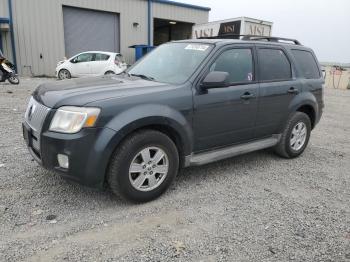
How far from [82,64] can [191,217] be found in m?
14.5

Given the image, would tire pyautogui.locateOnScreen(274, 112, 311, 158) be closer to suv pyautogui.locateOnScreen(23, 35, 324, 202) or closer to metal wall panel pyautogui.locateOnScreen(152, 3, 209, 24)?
suv pyautogui.locateOnScreen(23, 35, 324, 202)

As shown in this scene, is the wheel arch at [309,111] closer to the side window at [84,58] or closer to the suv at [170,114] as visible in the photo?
the suv at [170,114]

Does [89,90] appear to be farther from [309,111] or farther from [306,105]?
[309,111]

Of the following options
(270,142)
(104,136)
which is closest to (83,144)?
(104,136)

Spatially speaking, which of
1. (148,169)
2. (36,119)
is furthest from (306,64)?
(36,119)

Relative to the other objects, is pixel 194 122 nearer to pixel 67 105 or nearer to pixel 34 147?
pixel 67 105

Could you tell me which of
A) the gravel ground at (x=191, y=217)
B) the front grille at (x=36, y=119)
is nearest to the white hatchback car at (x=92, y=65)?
the gravel ground at (x=191, y=217)

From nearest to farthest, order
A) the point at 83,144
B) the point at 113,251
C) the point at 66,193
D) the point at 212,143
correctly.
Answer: the point at 113,251 < the point at 83,144 < the point at 66,193 < the point at 212,143

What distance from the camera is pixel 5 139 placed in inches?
218

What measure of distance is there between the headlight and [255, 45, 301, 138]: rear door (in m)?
2.38

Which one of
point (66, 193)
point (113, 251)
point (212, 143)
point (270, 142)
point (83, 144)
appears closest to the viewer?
point (113, 251)

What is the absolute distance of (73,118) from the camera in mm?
3072

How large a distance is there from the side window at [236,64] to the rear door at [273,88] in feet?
0.65

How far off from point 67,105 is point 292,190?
282 cm
